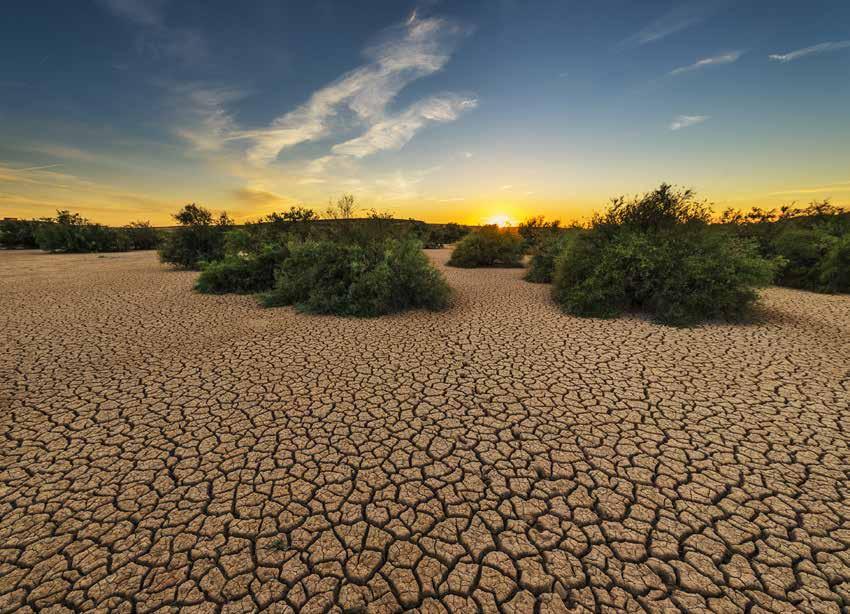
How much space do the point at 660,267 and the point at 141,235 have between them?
33762 mm

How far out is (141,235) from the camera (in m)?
26.5

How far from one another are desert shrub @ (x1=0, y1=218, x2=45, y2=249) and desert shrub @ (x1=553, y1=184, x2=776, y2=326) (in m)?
37.8

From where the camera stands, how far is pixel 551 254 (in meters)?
12.5

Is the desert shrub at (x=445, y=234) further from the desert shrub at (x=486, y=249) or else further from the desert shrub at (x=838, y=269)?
the desert shrub at (x=838, y=269)

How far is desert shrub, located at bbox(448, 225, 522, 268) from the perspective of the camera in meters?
17.2

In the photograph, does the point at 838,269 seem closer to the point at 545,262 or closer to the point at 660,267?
the point at 660,267

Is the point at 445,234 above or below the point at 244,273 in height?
above

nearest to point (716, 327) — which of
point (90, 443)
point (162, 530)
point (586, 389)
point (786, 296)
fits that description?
point (586, 389)

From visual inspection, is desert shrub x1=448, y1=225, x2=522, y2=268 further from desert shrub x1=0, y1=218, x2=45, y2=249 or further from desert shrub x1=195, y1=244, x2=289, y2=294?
desert shrub x1=0, y1=218, x2=45, y2=249

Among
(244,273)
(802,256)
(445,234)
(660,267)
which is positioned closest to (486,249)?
(660,267)

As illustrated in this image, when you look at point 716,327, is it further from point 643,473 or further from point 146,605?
point 146,605

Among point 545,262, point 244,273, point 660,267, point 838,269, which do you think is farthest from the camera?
point 545,262

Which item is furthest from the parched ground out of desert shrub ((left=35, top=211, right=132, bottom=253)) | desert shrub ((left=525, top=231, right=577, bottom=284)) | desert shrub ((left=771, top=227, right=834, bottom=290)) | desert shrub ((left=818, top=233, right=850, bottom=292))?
desert shrub ((left=35, top=211, right=132, bottom=253))

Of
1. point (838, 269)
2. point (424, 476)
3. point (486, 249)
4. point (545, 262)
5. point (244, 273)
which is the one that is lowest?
point (424, 476)
